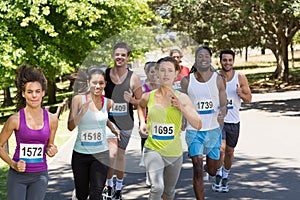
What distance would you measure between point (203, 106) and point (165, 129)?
1.16 m

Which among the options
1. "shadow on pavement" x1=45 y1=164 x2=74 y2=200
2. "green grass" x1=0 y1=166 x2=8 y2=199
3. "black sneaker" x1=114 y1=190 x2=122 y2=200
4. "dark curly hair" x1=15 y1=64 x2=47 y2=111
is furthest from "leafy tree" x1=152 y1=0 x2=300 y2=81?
"dark curly hair" x1=15 y1=64 x2=47 y2=111

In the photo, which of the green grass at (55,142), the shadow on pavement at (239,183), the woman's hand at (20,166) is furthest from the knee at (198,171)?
the green grass at (55,142)

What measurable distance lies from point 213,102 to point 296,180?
2.30m

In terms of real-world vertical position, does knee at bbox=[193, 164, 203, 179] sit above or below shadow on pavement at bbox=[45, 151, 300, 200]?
above

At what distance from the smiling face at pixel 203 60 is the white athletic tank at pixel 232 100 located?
1266 mm

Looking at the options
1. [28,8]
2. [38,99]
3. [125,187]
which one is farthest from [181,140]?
[28,8]

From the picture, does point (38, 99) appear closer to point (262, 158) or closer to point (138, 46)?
point (138, 46)

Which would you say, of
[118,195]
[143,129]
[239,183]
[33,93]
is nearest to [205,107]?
[143,129]

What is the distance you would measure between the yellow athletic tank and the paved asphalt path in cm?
65

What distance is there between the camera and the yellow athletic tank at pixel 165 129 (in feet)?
18.8

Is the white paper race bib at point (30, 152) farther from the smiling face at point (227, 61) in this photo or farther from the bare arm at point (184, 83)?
the smiling face at point (227, 61)

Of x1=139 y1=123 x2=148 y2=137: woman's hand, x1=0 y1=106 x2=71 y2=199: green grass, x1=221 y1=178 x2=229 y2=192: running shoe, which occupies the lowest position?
x1=0 y1=106 x2=71 y2=199: green grass

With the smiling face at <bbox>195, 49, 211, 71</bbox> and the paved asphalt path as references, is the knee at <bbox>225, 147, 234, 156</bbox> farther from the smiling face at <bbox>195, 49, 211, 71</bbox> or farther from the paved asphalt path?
the smiling face at <bbox>195, 49, 211, 71</bbox>

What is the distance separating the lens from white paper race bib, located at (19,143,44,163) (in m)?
4.80
